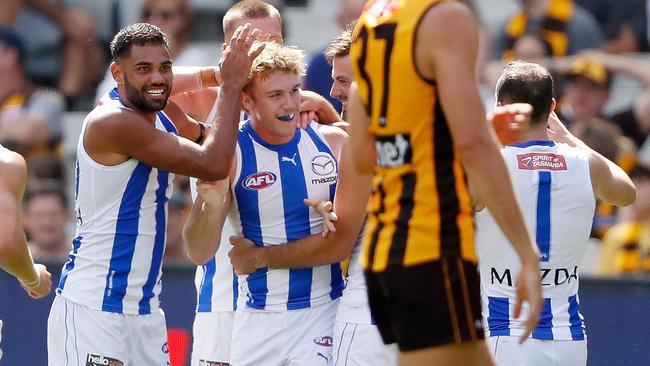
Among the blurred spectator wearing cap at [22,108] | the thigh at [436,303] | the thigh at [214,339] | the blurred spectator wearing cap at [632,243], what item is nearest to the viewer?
the thigh at [436,303]

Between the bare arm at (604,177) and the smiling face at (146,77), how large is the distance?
1814 mm

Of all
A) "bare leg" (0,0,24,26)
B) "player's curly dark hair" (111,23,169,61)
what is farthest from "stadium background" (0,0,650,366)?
"player's curly dark hair" (111,23,169,61)

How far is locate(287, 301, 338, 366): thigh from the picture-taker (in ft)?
18.5

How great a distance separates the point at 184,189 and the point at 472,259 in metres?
5.65

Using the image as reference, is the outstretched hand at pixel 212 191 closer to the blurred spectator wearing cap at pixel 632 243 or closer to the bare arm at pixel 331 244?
the bare arm at pixel 331 244

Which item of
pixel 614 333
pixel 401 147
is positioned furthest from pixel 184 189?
pixel 401 147

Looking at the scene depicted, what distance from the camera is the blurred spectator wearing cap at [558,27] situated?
9.65m

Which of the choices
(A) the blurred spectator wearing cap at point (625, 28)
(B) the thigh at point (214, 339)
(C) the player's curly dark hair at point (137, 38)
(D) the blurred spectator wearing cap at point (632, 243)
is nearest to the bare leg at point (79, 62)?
(A) the blurred spectator wearing cap at point (625, 28)

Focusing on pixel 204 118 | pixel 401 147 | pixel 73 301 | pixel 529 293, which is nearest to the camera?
pixel 529 293

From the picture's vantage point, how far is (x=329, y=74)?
29.4 ft

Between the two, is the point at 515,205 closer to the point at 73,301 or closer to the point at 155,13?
the point at 73,301

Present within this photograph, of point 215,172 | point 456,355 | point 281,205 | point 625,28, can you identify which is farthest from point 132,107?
point 625,28

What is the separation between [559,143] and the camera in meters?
5.56

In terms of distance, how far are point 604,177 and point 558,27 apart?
4357 millimetres
